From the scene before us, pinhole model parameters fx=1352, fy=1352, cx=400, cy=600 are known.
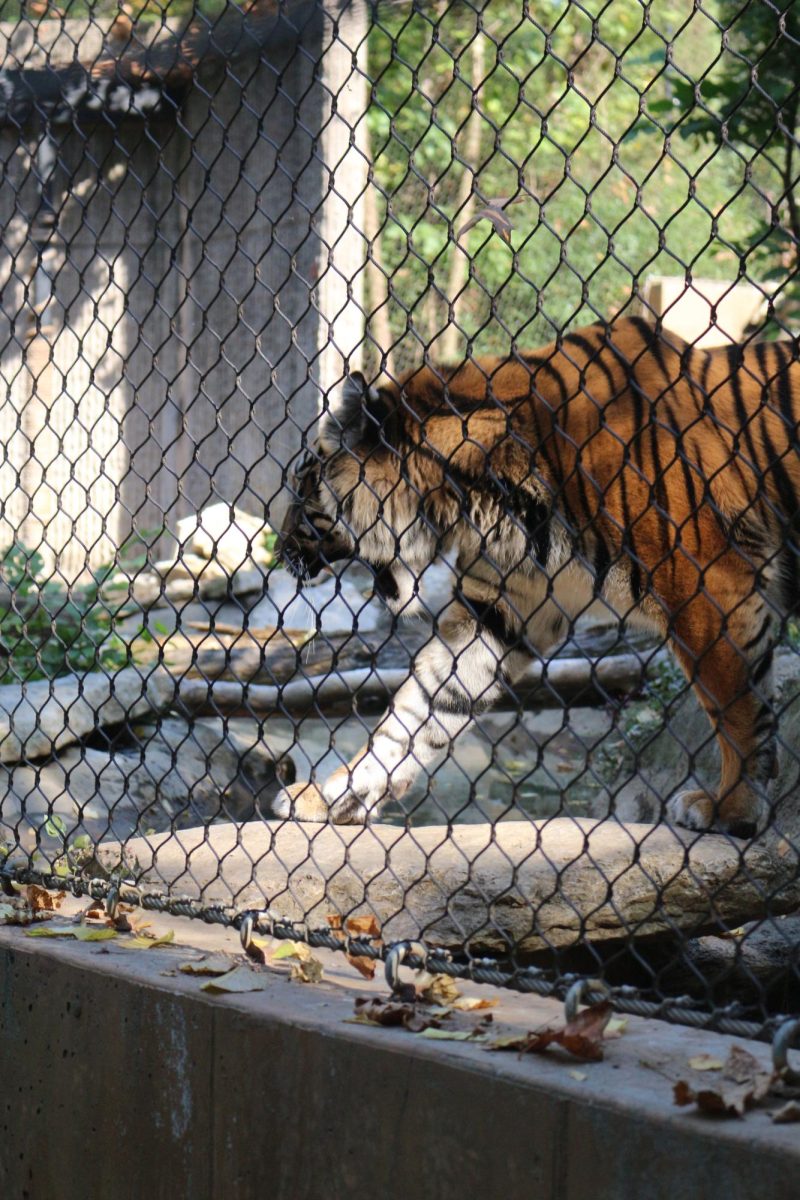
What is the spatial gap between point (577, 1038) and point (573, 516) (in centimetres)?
199

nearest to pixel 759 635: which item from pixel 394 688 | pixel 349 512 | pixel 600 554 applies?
pixel 600 554

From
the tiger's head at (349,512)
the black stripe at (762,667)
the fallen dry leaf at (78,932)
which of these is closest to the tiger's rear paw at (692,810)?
the black stripe at (762,667)

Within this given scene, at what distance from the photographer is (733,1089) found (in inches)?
77.1

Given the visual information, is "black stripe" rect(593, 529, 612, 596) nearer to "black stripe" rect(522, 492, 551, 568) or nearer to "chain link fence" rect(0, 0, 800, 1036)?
"chain link fence" rect(0, 0, 800, 1036)

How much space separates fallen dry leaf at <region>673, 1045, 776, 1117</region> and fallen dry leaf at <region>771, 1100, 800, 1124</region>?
49 millimetres

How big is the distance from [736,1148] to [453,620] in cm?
287

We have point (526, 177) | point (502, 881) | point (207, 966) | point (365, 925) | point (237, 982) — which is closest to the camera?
point (237, 982)

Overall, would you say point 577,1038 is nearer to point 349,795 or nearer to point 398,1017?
point 398,1017

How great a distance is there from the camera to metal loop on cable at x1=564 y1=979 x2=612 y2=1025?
222 centimetres

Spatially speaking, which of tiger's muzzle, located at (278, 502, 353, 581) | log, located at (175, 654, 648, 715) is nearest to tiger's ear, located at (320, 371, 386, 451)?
tiger's muzzle, located at (278, 502, 353, 581)

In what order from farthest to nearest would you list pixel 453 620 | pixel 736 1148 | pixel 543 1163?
A: 1. pixel 453 620
2. pixel 543 1163
3. pixel 736 1148

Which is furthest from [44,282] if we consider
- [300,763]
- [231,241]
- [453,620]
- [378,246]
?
[453,620]

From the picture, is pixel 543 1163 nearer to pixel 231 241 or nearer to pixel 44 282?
pixel 231 241

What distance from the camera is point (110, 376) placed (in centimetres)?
1157
